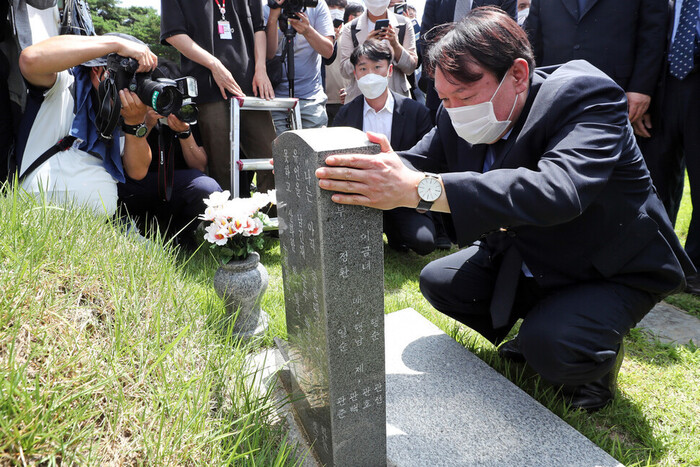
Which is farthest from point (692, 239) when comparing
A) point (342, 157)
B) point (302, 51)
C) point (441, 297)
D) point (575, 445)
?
point (302, 51)

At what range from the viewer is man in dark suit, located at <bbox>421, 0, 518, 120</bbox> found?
4105mm

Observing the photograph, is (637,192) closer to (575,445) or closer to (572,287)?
(572,287)

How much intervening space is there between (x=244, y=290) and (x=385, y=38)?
2.74m

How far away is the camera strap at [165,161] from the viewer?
3439 millimetres

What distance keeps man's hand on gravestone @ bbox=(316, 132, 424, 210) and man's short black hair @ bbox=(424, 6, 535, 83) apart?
23.3 inches

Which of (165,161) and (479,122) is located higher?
(479,122)

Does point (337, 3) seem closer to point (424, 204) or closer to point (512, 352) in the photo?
point (512, 352)

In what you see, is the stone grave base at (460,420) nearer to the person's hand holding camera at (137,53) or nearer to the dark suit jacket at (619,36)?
the person's hand holding camera at (137,53)

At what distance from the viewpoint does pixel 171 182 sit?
3498mm

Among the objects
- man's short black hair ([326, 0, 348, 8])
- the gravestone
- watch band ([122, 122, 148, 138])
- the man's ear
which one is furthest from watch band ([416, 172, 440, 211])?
man's short black hair ([326, 0, 348, 8])

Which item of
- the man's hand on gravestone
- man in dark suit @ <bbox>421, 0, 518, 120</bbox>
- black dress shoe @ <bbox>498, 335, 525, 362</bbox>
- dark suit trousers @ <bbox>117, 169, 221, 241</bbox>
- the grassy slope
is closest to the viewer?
the grassy slope

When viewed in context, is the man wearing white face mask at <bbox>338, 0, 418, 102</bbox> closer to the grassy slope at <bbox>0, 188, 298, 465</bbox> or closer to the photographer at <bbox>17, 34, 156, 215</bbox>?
the photographer at <bbox>17, 34, 156, 215</bbox>

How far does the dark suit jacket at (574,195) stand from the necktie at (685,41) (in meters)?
1.46

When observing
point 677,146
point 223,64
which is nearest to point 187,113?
point 223,64
